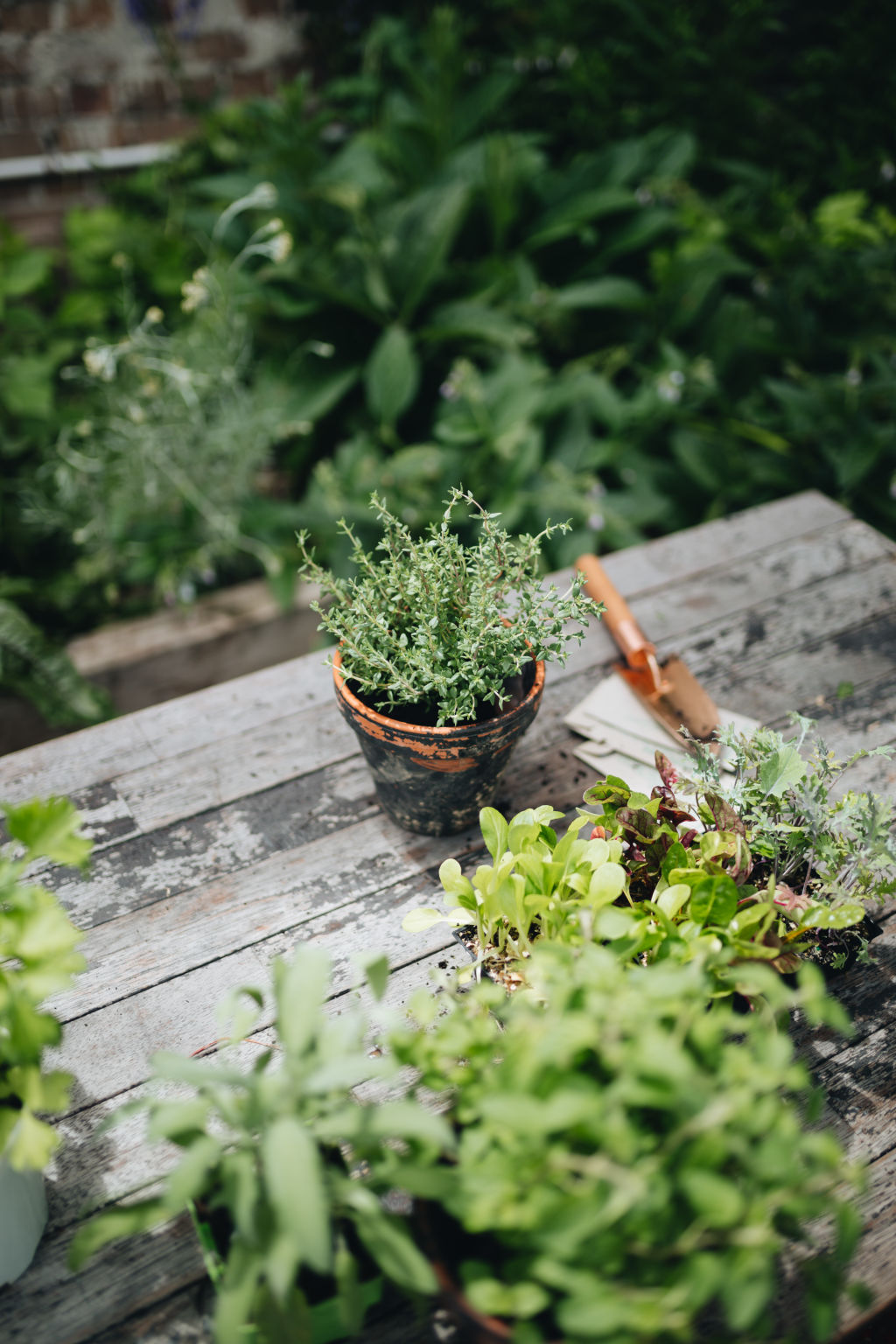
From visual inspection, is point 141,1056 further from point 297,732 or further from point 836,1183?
point 836,1183

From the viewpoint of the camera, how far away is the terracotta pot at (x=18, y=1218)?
0.67m

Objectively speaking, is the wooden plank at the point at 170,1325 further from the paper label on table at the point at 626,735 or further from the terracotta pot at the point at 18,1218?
the paper label on table at the point at 626,735

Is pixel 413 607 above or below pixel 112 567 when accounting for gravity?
above

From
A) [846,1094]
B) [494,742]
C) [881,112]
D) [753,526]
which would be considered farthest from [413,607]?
[881,112]

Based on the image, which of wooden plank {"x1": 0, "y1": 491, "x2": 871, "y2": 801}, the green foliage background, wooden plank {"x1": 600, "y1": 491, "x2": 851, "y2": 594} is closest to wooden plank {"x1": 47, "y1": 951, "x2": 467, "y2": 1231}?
wooden plank {"x1": 0, "y1": 491, "x2": 871, "y2": 801}

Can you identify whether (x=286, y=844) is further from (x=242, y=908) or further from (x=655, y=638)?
(x=655, y=638)

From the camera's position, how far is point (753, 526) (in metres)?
1.53

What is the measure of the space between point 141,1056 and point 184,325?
2283 millimetres

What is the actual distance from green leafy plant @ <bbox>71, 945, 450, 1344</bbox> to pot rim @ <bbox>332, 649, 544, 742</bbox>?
1.10 ft

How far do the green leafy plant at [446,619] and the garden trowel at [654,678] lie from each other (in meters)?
0.27

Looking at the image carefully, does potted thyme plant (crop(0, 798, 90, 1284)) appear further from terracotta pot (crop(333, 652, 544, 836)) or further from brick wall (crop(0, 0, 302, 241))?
brick wall (crop(0, 0, 302, 241))

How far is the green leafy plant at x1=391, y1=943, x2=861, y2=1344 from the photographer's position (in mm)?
468

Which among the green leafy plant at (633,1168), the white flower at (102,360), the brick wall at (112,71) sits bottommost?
the white flower at (102,360)

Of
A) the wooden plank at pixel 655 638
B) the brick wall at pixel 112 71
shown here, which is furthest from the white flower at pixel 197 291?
the wooden plank at pixel 655 638
